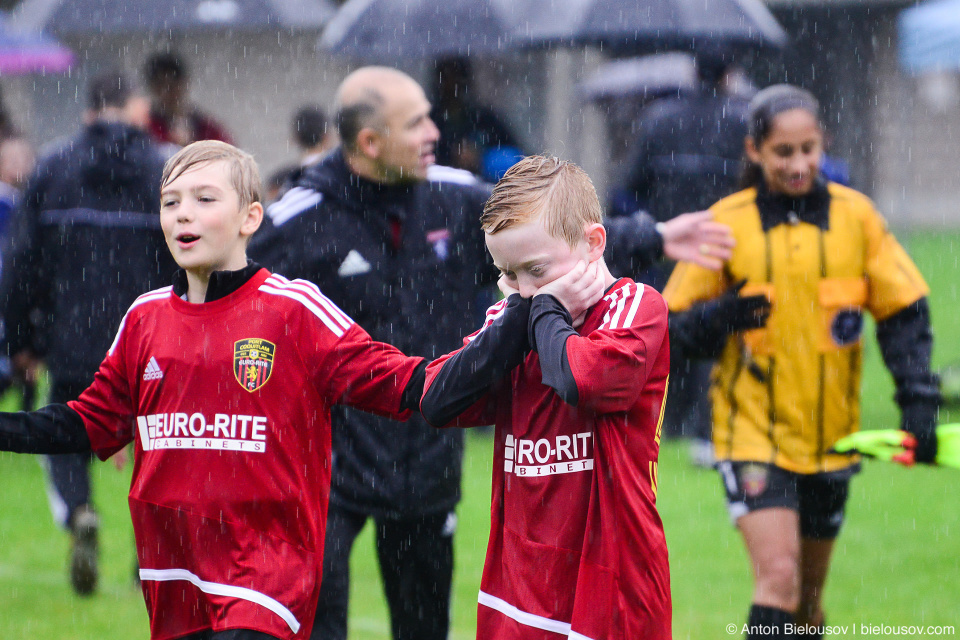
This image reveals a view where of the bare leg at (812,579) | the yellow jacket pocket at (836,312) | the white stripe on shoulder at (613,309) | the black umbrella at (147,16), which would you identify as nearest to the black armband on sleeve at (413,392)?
the white stripe on shoulder at (613,309)

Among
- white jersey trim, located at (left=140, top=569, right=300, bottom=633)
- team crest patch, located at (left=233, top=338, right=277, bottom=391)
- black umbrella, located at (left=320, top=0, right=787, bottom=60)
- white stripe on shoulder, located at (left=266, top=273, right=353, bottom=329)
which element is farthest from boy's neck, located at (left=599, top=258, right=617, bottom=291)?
black umbrella, located at (left=320, top=0, right=787, bottom=60)

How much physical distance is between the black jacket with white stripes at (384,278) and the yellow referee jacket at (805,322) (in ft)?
1.64

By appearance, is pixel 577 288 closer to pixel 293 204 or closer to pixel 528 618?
pixel 528 618

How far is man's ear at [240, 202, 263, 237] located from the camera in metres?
3.45

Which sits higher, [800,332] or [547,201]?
[547,201]

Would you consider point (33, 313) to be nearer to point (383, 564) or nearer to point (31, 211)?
point (31, 211)

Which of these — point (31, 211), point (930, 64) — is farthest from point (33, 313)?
point (930, 64)

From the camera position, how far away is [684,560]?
673cm

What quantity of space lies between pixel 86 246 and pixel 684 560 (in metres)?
3.55

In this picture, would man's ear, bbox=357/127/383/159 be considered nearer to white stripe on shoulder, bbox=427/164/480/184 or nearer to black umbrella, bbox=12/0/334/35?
white stripe on shoulder, bbox=427/164/480/184

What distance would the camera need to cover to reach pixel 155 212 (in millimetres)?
6359

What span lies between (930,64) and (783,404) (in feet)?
29.4

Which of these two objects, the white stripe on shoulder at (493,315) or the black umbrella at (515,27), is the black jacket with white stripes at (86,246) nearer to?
the black umbrella at (515,27)

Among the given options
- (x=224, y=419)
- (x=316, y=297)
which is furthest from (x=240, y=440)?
(x=316, y=297)
